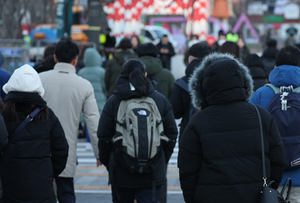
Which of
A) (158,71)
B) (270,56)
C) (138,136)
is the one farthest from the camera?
(270,56)

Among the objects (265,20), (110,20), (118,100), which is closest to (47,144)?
(118,100)

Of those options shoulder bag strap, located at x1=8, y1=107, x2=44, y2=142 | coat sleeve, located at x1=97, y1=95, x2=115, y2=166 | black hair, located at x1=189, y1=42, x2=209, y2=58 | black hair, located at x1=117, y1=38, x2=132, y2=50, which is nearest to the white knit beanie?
shoulder bag strap, located at x1=8, y1=107, x2=44, y2=142

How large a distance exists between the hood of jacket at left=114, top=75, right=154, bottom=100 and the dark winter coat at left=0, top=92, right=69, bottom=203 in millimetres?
724

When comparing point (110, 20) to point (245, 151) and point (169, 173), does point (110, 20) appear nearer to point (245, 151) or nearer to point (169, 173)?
point (169, 173)

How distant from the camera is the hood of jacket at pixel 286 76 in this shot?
4312 mm

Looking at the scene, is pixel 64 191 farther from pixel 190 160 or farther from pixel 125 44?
pixel 125 44

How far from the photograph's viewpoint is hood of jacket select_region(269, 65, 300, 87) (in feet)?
14.1

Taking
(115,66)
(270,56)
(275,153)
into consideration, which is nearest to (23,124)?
(275,153)

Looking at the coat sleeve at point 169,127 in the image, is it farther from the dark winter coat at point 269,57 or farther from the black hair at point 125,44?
the dark winter coat at point 269,57

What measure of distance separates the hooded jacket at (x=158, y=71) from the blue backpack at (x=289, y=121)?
9.93 ft

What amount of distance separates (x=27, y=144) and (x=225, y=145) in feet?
5.14

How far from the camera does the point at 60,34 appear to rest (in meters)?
16.3

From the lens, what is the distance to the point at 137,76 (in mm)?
4465

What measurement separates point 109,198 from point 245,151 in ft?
12.6
